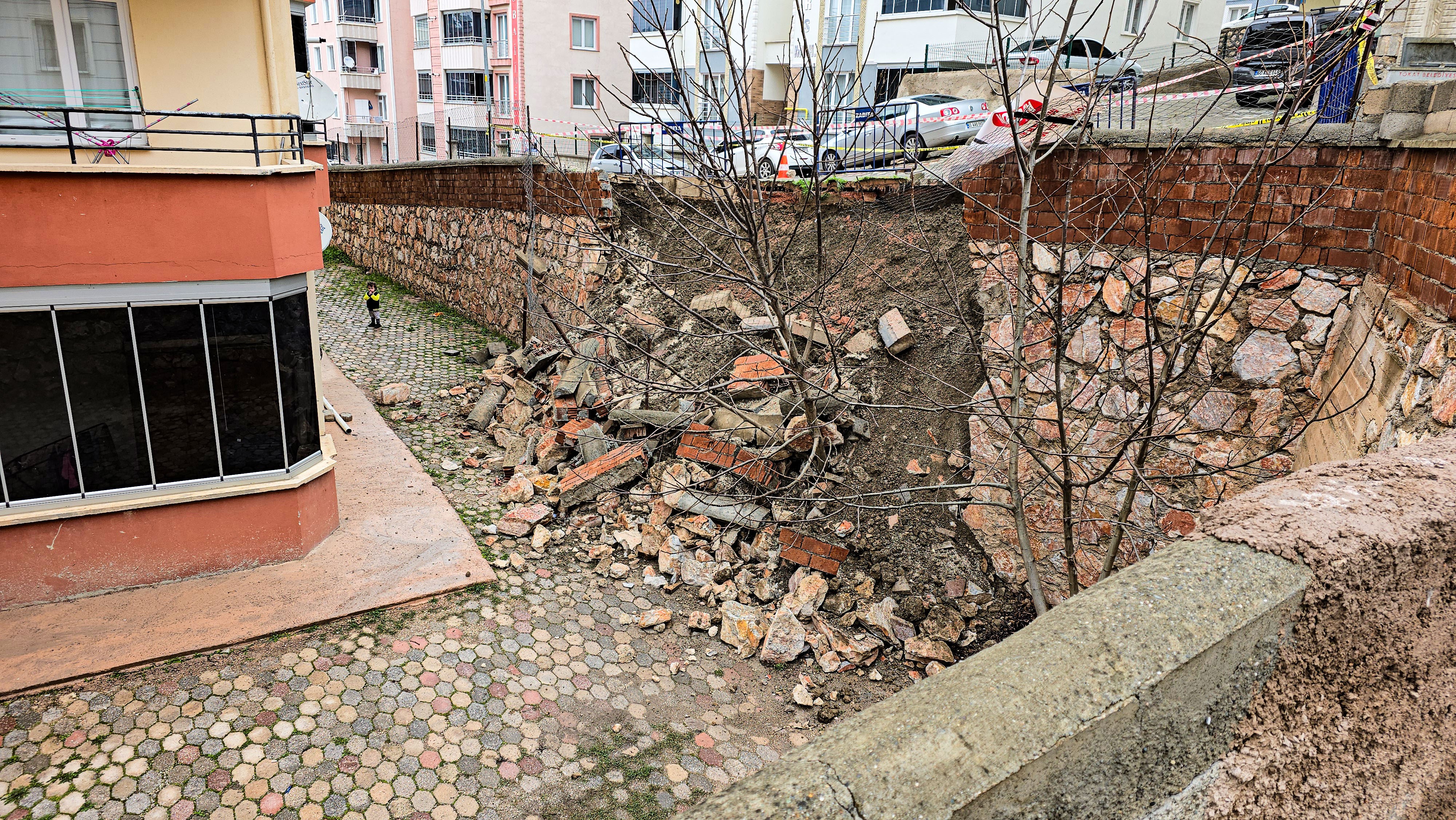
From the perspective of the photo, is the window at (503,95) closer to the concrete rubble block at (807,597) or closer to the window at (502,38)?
the window at (502,38)

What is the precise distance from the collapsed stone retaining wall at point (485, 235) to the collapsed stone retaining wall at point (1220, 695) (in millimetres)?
8588

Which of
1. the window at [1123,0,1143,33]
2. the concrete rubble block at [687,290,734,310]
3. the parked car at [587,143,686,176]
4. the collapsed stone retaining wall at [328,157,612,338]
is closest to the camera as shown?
the concrete rubble block at [687,290,734,310]

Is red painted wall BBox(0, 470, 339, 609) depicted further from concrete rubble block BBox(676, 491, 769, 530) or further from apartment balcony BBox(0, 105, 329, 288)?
concrete rubble block BBox(676, 491, 769, 530)

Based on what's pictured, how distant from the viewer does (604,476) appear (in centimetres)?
844

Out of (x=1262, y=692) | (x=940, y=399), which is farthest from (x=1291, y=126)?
(x=1262, y=692)

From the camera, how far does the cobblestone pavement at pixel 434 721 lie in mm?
4867

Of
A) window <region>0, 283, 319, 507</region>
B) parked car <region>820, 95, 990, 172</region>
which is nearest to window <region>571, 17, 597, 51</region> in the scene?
parked car <region>820, 95, 990, 172</region>

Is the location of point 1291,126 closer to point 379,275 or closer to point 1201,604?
point 1201,604

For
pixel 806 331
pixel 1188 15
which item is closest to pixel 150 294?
pixel 806 331

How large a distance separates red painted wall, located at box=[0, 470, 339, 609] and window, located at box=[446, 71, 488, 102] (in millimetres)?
28981

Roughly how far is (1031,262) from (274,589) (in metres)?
6.69

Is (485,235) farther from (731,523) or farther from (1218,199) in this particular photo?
(1218,199)

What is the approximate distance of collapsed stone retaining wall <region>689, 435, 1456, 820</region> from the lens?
3.94 feet

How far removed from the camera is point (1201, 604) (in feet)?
4.70
